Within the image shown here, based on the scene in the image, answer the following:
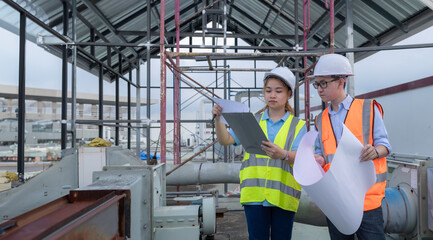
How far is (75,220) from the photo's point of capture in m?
0.97

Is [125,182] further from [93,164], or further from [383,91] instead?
[383,91]

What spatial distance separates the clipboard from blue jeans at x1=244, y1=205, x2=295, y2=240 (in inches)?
13.9

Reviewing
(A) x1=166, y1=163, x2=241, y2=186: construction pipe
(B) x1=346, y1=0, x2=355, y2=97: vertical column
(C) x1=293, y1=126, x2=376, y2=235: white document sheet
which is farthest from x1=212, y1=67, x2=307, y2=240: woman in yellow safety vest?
(B) x1=346, y1=0, x2=355, y2=97: vertical column

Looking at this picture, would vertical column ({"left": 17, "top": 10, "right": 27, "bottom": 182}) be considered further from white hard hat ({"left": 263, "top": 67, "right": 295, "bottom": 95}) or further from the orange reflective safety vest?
the orange reflective safety vest

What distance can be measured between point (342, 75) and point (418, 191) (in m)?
1.77

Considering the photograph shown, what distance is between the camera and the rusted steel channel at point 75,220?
0.88 metres

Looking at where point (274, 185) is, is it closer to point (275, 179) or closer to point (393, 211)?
point (275, 179)

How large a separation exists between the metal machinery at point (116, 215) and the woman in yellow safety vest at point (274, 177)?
0.57 meters

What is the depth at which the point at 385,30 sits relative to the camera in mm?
6879

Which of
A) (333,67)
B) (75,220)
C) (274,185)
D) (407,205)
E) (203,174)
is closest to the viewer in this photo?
(75,220)

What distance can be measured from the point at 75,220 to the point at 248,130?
0.93 meters

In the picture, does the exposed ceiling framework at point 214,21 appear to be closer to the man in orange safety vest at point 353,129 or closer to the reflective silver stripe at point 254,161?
the man in orange safety vest at point 353,129

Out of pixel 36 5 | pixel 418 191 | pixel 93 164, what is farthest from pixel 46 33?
pixel 418 191

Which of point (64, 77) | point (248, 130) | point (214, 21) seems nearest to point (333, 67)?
point (248, 130)
